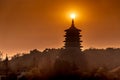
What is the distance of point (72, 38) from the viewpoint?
129 metres

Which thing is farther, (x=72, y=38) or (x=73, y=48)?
(x=72, y=38)

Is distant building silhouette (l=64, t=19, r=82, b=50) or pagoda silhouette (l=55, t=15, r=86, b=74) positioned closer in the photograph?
pagoda silhouette (l=55, t=15, r=86, b=74)

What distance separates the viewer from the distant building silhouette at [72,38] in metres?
128

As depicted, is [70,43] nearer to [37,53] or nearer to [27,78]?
[27,78]

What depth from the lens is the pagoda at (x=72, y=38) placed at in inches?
5039

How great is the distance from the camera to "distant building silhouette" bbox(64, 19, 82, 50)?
128000mm

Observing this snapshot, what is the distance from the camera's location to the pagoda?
128 metres

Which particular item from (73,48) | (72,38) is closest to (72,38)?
(72,38)

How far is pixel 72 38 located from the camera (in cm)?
12875

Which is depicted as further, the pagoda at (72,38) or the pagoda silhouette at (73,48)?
the pagoda at (72,38)

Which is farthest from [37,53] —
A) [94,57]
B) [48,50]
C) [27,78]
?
[27,78]

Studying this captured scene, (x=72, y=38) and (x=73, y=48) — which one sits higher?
(x=72, y=38)

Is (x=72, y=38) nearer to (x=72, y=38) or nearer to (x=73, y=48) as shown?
(x=72, y=38)

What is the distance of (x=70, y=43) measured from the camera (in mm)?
128000
